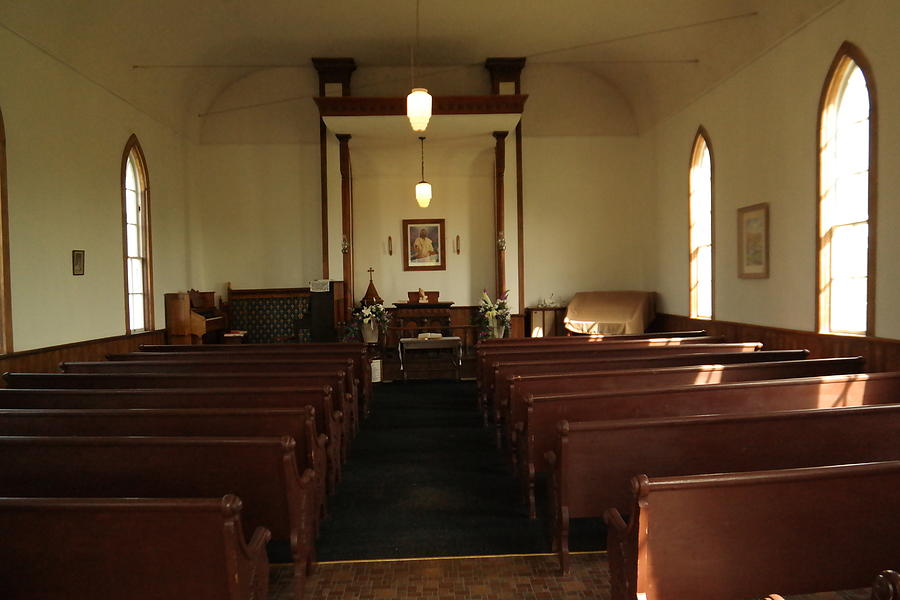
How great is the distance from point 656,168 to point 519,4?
4.07 m

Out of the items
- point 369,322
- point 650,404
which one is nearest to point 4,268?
point 369,322

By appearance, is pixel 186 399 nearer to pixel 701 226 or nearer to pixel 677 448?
pixel 677 448

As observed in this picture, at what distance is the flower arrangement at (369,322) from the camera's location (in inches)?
392

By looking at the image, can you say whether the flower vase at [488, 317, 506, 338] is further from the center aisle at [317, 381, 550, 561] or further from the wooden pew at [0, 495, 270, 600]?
the wooden pew at [0, 495, 270, 600]

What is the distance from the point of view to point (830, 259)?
6.43 meters

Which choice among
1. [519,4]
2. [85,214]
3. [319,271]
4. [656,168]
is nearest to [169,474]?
[85,214]

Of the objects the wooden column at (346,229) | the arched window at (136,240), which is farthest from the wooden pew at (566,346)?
the arched window at (136,240)

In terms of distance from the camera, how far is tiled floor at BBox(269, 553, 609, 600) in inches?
124

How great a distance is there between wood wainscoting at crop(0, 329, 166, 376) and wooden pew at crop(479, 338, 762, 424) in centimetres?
458

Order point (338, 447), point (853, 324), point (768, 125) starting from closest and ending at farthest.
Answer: point (338, 447)
point (853, 324)
point (768, 125)

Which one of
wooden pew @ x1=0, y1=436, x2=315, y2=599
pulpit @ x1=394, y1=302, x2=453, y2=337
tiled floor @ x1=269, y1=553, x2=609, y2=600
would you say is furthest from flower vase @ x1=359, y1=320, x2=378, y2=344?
wooden pew @ x1=0, y1=436, x2=315, y2=599

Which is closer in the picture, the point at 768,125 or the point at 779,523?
the point at 779,523

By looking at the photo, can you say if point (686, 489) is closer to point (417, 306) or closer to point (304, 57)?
point (417, 306)

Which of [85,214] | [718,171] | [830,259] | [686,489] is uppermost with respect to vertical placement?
[718,171]
